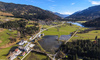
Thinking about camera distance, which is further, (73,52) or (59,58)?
(73,52)

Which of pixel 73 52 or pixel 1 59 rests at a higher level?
pixel 73 52

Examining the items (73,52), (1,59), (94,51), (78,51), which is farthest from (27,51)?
(94,51)

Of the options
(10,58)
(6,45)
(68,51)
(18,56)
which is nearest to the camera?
(10,58)

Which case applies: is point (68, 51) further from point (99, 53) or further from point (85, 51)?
point (99, 53)

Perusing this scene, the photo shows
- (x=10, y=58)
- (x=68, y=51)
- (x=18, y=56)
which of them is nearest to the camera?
(x=10, y=58)

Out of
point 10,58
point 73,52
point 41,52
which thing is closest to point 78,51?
point 73,52

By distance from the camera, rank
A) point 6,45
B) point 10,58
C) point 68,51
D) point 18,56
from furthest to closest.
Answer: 1. point 6,45
2. point 68,51
3. point 18,56
4. point 10,58

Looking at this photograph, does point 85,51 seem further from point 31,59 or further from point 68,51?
point 31,59

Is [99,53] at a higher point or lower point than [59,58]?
higher

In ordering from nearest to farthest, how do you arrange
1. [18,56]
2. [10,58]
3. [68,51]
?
[10,58] → [18,56] → [68,51]
